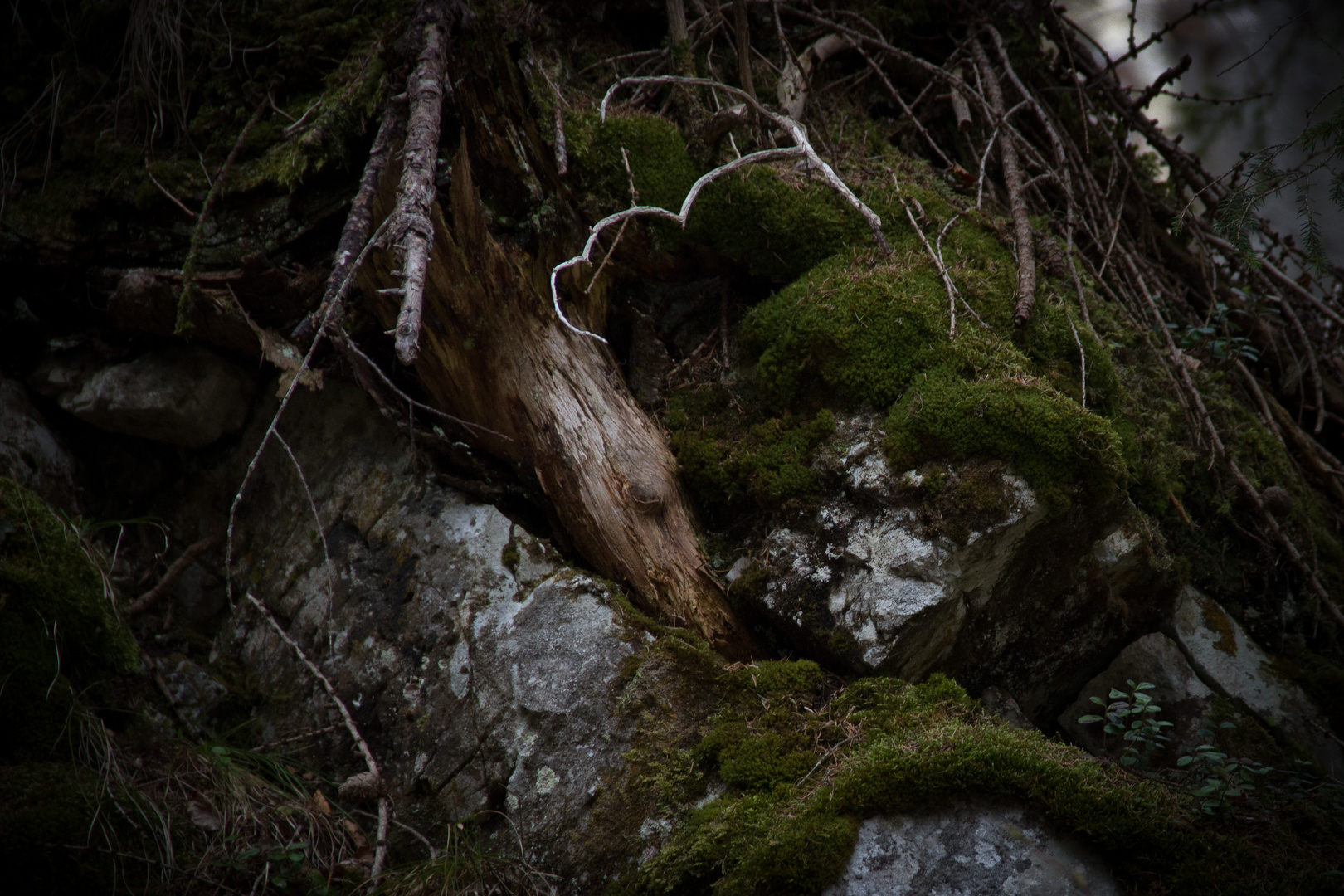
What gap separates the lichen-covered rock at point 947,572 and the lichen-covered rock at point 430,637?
29.1 inches

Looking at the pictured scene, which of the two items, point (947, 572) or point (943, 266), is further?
point (943, 266)

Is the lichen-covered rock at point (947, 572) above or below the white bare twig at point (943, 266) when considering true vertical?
below

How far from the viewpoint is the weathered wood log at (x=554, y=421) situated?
287cm

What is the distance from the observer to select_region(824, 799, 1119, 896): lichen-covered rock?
1.95 m

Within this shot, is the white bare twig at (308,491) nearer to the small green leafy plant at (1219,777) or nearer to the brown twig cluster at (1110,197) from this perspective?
the brown twig cluster at (1110,197)

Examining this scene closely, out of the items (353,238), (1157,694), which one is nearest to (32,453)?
(353,238)

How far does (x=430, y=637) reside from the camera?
290 cm

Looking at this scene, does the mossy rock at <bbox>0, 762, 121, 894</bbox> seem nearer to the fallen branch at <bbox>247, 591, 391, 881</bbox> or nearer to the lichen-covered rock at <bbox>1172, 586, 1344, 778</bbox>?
the fallen branch at <bbox>247, 591, 391, 881</bbox>

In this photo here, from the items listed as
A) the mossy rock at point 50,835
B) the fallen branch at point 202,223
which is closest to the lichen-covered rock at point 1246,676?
the mossy rock at point 50,835

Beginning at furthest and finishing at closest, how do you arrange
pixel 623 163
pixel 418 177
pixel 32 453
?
1. pixel 32 453
2. pixel 623 163
3. pixel 418 177

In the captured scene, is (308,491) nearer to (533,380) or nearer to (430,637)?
(430,637)

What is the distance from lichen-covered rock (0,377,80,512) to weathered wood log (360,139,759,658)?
2.12m

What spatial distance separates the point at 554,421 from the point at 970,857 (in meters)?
2.13

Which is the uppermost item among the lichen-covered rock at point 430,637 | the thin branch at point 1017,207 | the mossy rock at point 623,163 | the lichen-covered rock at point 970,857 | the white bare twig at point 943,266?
the thin branch at point 1017,207
